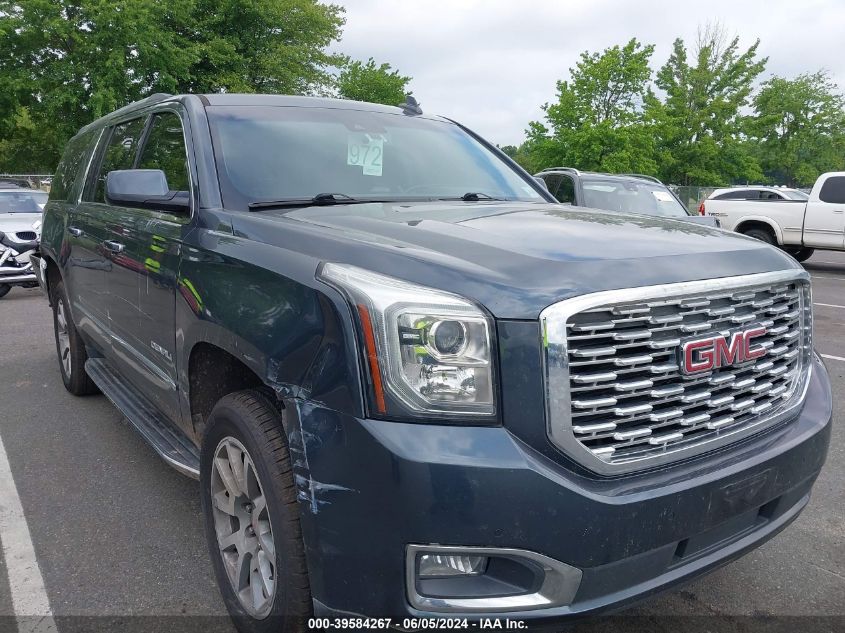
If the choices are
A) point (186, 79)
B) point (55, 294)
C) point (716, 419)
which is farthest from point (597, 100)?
point (716, 419)

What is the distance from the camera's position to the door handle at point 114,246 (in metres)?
3.50

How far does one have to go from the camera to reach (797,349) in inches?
95.0

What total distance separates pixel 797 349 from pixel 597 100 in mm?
26955

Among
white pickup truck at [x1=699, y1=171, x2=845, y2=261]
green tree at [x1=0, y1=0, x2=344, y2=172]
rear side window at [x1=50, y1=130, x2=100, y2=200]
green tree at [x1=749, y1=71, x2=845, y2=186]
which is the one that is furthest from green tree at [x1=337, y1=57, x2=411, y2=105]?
rear side window at [x1=50, y1=130, x2=100, y2=200]

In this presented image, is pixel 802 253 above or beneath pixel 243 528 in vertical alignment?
beneath

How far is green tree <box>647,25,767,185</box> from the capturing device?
3688 cm

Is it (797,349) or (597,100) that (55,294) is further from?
(597,100)

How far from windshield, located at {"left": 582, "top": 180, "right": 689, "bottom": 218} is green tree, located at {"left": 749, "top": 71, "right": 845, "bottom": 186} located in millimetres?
37195

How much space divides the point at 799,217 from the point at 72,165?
1423cm

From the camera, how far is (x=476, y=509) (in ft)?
5.46

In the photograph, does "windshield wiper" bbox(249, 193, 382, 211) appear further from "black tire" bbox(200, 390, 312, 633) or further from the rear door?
the rear door

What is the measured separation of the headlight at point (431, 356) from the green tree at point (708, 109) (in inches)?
1470

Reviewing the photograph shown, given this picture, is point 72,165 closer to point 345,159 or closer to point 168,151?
point 168,151

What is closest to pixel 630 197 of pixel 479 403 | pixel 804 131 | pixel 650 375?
pixel 650 375
